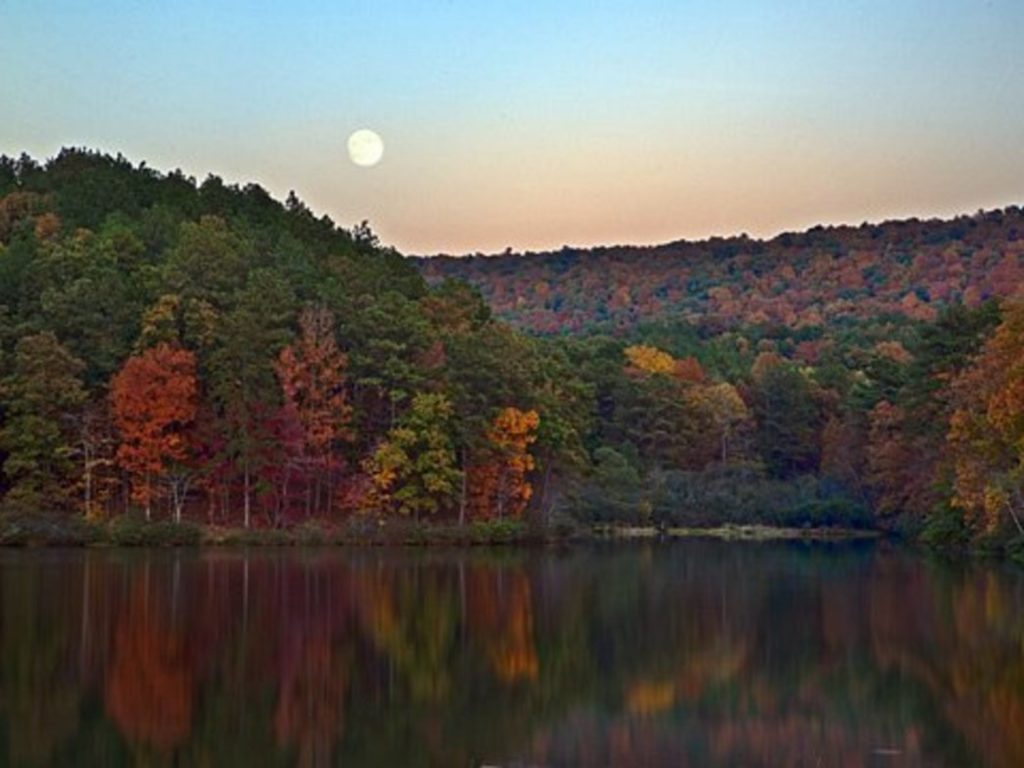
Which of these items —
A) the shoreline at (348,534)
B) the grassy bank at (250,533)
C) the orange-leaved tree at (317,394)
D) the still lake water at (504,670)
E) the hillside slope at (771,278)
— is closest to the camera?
the still lake water at (504,670)

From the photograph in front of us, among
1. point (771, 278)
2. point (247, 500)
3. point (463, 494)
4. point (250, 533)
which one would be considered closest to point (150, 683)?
point (250, 533)

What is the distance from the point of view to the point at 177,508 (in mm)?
49094

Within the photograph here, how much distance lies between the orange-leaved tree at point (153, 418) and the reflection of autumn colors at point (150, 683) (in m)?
25.8

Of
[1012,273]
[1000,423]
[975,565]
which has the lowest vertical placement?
[975,565]

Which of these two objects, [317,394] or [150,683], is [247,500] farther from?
[150,683]

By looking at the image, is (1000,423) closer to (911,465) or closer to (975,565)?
(975,565)

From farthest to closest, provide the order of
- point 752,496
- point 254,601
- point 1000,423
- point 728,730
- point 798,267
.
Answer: point 798,267, point 752,496, point 1000,423, point 254,601, point 728,730

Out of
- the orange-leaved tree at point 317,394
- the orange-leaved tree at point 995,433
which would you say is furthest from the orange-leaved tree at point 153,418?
the orange-leaved tree at point 995,433

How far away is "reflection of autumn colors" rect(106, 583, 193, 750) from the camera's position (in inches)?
580

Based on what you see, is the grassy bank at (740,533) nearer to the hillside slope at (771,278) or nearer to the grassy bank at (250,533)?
the grassy bank at (250,533)

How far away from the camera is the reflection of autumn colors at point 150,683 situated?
14734mm

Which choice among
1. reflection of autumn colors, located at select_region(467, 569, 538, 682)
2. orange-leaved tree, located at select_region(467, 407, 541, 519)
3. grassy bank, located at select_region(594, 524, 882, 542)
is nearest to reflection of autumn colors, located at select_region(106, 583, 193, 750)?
reflection of autumn colors, located at select_region(467, 569, 538, 682)

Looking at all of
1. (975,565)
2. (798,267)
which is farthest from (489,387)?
(798,267)

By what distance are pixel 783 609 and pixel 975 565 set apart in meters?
15.1
